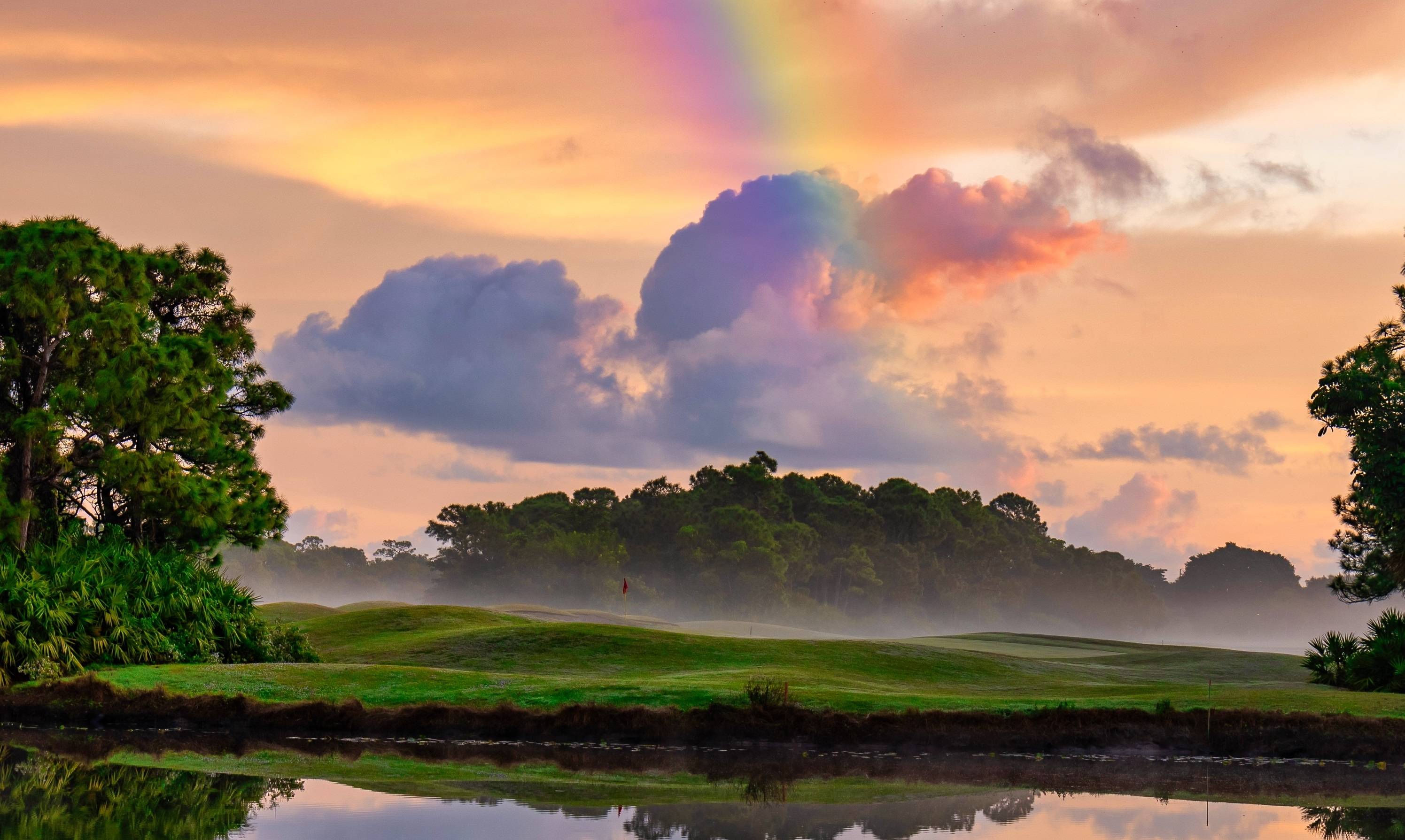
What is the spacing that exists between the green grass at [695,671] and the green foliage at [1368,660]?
843mm

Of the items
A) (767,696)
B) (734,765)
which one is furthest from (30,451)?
(734,765)

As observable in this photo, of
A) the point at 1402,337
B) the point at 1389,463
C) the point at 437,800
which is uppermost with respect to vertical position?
the point at 1402,337

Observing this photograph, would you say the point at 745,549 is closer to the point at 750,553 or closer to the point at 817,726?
the point at 750,553

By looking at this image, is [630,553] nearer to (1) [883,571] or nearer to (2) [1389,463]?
(1) [883,571]

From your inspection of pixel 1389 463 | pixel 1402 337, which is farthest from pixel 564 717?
pixel 1402 337

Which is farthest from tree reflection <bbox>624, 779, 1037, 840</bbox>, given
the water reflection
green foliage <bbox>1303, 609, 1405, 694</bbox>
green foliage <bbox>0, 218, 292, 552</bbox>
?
green foliage <bbox>0, 218, 292, 552</bbox>

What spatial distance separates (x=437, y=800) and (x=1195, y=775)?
1269 centimetres

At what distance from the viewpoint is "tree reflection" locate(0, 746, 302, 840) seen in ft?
48.2

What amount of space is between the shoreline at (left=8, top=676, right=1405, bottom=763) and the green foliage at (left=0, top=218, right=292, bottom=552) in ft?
36.5

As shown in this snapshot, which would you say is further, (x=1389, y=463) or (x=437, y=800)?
(x=1389, y=463)

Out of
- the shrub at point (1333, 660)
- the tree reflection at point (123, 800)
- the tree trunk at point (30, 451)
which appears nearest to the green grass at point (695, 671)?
the shrub at point (1333, 660)

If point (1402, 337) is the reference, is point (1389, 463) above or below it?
below

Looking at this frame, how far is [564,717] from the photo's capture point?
25953 millimetres

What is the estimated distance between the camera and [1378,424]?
41.7 meters
